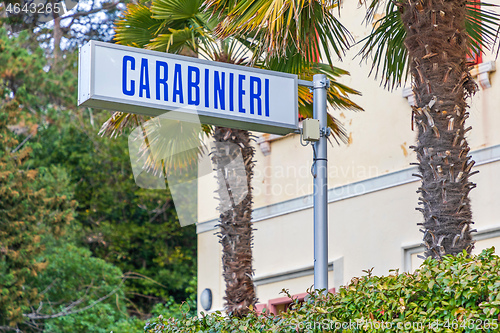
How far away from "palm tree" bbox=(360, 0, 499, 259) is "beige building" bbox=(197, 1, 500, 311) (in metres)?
3.49

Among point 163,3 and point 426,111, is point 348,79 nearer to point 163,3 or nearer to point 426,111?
point 163,3

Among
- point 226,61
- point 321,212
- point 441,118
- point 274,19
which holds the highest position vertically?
point 226,61

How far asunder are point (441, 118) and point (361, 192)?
206 inches

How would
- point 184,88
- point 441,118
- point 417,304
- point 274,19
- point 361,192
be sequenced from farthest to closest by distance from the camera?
point 361,192 → point 274,19 → point 441,118 → point 184,88 → point 417,304

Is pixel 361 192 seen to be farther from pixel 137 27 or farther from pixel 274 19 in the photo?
pixel 274 19

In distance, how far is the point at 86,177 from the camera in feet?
89.5

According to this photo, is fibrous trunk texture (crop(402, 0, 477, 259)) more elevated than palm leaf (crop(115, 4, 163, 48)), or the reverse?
palm leaf (crop(115, 4, 163, 48))

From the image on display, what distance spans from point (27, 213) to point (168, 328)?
50.2ft

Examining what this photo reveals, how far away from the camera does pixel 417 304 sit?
446cm

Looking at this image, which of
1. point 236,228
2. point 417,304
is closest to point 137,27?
point 236,228

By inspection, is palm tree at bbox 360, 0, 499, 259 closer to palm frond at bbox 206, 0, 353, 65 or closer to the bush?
palm frond at bbox 206, 0, 353, 65

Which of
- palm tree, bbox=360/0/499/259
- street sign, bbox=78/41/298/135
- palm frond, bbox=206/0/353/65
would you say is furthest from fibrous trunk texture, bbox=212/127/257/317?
street sign, bbox=78/41/298/135

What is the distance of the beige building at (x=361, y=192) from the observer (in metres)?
10.2

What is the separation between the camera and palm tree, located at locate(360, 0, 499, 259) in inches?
251
